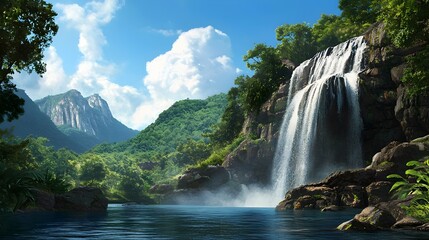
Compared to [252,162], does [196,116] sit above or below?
above

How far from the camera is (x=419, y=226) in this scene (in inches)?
Result: 515

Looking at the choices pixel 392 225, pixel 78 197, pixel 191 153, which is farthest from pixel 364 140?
pixel 191 153

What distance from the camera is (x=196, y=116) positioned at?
161 m

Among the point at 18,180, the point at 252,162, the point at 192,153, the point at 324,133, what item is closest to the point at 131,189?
the point at 192,153

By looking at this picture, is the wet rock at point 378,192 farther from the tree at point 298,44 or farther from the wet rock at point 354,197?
the tree at point 298,44

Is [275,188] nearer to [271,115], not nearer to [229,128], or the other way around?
[271,115]

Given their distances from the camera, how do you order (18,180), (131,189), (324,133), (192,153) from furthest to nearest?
(192,153) < (131,189) < (324,133) < (18,180)

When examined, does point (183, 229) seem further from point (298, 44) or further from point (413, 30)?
point (298, 44)

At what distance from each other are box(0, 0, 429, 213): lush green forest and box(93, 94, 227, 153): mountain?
365 mm

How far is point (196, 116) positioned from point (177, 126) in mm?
9232

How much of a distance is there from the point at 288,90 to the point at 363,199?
2599 centimetres

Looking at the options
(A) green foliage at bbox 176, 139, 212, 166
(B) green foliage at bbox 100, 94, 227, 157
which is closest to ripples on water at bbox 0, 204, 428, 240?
(A) green foliage at bbox 176, 139, 212, 166

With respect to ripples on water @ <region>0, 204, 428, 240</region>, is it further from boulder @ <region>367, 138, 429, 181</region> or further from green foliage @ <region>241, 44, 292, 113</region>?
green foliage @ <region>241, 44, 292, 113</region>

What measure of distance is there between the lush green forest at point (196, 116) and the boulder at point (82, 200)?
2.13 metres
